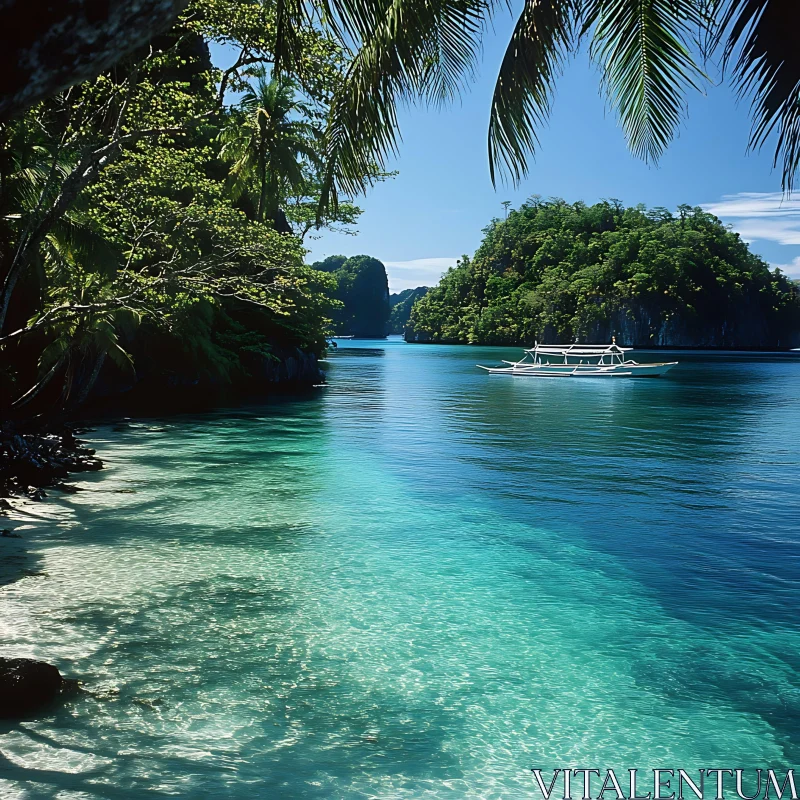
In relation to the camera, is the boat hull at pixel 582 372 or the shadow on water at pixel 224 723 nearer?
the shadow on water at pixel 224 723

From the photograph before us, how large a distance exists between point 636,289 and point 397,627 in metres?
103

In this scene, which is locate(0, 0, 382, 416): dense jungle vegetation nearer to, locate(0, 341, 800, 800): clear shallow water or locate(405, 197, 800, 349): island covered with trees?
locate(0, 341, 800, 800): clear shallow water

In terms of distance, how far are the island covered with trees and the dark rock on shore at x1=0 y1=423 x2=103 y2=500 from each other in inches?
3796

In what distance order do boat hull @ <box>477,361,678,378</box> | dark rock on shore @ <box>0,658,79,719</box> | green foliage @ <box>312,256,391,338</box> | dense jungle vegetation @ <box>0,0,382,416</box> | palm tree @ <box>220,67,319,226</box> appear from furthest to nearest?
green foliage @ <box>312,256,391,338</box>, boat hull @ <box>477,361,678,378</box>, palm tree @ <box>220,67,319,226</box>, dense jungle vegetation @ <box>0,0,382,416</box>, dark rock on shore @ <box>0,658,79,719</box>

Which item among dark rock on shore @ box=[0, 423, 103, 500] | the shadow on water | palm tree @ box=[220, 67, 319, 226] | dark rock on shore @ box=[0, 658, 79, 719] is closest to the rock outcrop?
the shadow on water

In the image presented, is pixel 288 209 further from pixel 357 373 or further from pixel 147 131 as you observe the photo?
pixel 147 131

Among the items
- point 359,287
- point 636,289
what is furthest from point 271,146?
point 359,287

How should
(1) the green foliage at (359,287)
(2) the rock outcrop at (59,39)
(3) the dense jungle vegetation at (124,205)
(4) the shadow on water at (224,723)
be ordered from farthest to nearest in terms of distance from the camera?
1. (1) the green foliage at (359,287)
2. (3) the dense jungle vegetation at (124,205)
3. (4) the shadow on water at (224,723)
4. (2) the rock outcrop at (59,39)

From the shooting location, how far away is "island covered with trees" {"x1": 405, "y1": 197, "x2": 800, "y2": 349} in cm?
10481

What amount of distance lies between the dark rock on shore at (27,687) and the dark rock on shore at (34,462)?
620 cm

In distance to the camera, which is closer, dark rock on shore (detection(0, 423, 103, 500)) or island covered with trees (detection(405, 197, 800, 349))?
dark rock on shore (detection(0, 423, 103, 500))

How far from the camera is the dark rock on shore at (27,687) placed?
4.55 m

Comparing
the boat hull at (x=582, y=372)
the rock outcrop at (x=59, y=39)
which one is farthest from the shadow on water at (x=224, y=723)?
the boat hull at (x=582, y=372)

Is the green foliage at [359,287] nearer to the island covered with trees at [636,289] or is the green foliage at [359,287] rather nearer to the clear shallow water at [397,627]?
the island covered with trees at [636,289]
